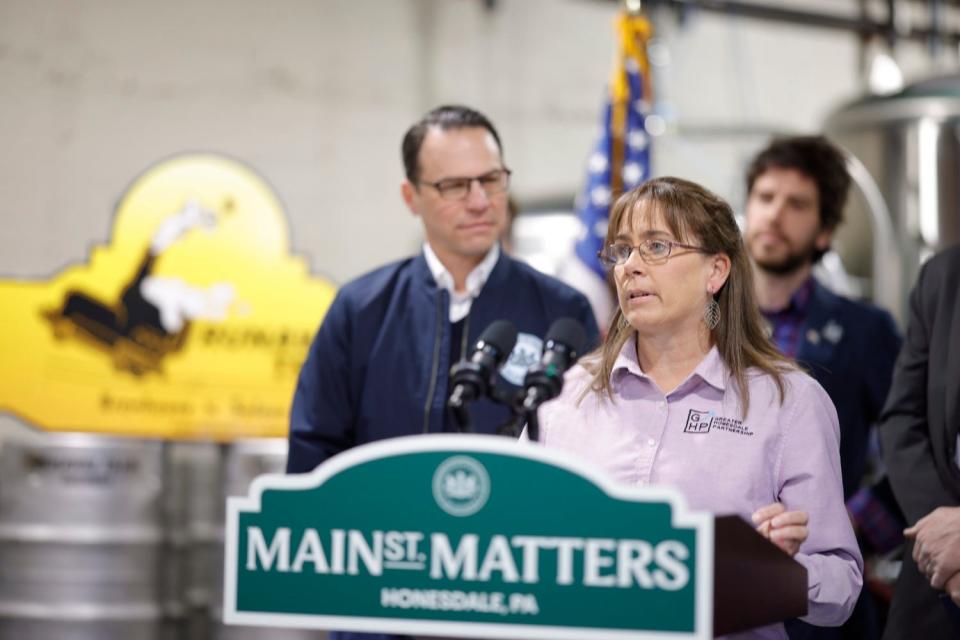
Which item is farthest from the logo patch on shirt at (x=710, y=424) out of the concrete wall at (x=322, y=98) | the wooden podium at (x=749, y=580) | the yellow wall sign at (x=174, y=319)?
the concrete wall at (x=322, y=98)

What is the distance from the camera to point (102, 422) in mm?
5168

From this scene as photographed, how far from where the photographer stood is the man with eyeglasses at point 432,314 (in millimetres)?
2596

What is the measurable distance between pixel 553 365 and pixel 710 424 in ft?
1.01

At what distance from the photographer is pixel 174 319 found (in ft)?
17.2

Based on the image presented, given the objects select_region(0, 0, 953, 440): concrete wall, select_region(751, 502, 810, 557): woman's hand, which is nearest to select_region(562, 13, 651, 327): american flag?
select_region(0, 0, 953, 440): concrete wall

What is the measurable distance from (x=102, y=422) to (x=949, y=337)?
12.3 feet

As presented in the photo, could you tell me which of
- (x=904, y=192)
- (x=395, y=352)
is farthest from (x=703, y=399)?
(x=904, y=192)

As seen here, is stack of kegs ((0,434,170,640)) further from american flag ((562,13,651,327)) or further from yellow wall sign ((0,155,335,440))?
american flag ((562,13,651,327))

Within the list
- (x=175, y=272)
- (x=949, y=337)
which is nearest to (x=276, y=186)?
(x=175, y=272)

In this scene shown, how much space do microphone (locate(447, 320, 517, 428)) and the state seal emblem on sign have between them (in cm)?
21

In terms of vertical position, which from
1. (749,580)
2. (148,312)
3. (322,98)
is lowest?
(749,580)

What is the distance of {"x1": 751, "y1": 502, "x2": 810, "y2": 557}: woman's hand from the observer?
64.6 inches

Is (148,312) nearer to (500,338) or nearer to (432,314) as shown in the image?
(432,314)

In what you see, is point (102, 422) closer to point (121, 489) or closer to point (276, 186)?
point (121, 489)
